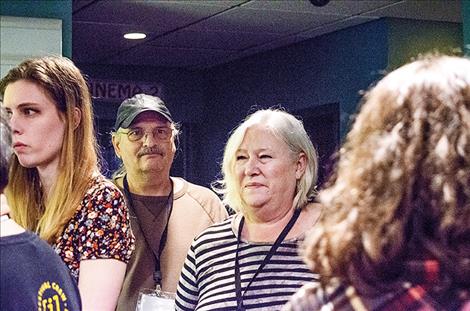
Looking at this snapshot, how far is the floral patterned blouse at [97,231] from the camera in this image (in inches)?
87.5

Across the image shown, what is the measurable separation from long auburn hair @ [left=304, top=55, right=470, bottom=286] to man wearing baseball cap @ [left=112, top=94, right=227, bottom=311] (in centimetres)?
207

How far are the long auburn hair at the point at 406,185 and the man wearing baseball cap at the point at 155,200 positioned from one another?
2.07 metres

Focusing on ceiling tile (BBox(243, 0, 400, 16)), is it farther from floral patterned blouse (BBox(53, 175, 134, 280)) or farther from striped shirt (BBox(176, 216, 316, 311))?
floral patterned blouse (BBox(53, 175, 134, 280))

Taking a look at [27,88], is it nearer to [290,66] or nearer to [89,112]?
[89,112]

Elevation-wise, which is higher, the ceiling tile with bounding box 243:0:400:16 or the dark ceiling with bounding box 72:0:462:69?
the dark ceiling with bounding box 72:0:462:69

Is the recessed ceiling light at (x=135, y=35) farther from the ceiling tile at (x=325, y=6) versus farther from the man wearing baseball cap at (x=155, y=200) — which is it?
the man wearing baseball cap at (x=155, y=200)

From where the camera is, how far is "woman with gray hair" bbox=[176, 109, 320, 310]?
2.77 m

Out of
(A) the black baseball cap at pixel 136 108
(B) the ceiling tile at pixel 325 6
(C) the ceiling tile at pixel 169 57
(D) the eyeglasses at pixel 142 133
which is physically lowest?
(D) the eyeglasses at pixel 142 133

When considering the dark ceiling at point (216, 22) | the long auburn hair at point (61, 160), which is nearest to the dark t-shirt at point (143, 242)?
the long auburn hair at point (61, 160)

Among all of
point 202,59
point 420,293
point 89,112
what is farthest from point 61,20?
point 420,293

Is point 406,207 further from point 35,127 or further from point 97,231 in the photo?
point 35,127

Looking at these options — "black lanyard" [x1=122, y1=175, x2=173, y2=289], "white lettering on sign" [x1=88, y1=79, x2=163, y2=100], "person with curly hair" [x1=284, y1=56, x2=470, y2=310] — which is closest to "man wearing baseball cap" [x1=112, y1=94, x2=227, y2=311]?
"black lanyard" [x1=122, y1=175, x2=173, y2=289]

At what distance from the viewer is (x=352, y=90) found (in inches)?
291

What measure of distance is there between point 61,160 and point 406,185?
122 cm
